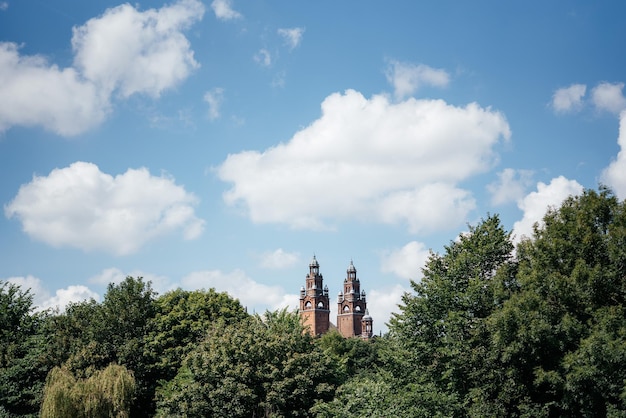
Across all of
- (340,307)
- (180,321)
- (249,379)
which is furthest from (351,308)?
(249,379)

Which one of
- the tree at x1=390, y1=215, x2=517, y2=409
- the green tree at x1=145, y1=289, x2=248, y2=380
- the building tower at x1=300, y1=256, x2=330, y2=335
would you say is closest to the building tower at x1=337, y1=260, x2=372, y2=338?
the building tower at x1=300, y1=256, x2=330, y2=335

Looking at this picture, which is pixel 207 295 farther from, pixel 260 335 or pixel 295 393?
pixel 295 393

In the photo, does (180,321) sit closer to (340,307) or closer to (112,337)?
(112,337)

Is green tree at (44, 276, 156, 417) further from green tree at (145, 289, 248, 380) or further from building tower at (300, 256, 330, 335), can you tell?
building tower at (300, 256, 330, 335)

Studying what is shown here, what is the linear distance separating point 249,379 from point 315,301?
232ft

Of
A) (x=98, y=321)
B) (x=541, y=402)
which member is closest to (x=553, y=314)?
(x=541, y=402)

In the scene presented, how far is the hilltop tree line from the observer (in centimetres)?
1828

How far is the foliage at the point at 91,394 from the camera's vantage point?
75.4 feet

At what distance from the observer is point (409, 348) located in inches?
921

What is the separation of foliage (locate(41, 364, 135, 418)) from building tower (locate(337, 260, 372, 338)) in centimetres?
7394

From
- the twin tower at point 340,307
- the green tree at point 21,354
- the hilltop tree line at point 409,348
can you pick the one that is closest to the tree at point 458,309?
the hilltop tree line at point 409,348

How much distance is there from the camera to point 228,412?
2144 cm

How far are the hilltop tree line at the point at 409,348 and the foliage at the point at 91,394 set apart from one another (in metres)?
0.06

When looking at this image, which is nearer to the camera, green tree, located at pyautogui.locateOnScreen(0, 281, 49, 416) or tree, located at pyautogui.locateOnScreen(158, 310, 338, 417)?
tree, located at pyautogui.locateOnScreen(158, 310, 338, 417)
